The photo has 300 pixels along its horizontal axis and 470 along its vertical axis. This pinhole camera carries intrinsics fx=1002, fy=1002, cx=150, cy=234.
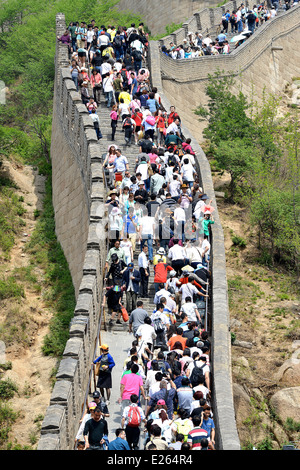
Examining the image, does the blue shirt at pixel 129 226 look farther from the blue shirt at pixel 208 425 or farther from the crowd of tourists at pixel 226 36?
the crowd of tourists at pixel 226 36

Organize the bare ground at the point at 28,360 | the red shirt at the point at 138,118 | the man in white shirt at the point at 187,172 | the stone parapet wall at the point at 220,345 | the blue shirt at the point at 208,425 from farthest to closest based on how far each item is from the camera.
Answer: the red shirt at the point at 138,118 → the man in white shirt at the point at 187,172 → the bare ground at the point at 28,360 → the stone parapet wall at the point at 220,345 → the blue shirt at the point at 208,425

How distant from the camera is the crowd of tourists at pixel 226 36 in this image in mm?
42969

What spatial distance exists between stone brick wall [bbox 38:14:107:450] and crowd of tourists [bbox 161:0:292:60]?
763 cm

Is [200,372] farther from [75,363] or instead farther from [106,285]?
[106,285]

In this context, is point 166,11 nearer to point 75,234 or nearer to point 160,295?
point 75,234

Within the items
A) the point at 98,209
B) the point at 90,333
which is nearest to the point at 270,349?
the point at 98,209

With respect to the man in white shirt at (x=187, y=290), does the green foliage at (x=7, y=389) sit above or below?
below

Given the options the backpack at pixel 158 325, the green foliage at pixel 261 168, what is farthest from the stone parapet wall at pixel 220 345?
the green foliage at pixel 261 168

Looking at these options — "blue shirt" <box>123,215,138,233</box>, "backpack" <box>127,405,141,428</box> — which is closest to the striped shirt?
"backpack" <box>127,405,141,428</box>

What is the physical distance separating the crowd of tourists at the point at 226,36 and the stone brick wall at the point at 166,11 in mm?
4096

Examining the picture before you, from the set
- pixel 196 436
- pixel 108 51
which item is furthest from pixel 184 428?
pixel 108 51

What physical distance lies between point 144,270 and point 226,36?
29.2 metres
